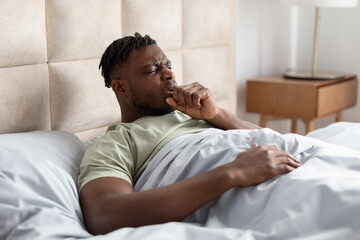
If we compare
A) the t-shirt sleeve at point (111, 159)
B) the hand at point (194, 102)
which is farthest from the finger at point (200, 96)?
the t-shirt sleeve at point (111, 159)

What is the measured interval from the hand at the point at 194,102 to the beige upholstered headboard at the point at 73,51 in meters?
0.38

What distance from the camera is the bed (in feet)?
3.55

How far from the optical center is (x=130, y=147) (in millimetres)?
1423

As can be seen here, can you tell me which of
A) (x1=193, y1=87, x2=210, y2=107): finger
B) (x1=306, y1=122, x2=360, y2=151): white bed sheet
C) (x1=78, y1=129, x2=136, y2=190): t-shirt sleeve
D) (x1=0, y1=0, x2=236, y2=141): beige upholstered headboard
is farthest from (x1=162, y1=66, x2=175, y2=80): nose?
(x1=306, y1=122, x2=360, y2=151): white bed sheet

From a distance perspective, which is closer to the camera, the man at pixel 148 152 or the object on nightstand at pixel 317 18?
the man at pixel 148 152

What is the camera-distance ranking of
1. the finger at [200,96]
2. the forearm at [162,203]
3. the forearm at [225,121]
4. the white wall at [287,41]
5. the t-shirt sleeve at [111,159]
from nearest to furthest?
1. the forearm at [162,203]
2. the t-shirt sleeve at [111,159]
3. the finger at [200,96]
4. the forearm at [225,121]
5. the white wall at [287,41]

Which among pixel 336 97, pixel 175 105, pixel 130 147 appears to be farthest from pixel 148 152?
pixel 336 97

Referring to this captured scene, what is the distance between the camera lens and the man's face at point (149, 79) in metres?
1.59

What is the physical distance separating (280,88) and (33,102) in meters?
1.58

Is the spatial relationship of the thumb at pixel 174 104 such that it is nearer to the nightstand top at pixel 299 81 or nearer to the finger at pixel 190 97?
the finger at pixel 190 97

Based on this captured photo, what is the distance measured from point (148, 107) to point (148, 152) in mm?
238

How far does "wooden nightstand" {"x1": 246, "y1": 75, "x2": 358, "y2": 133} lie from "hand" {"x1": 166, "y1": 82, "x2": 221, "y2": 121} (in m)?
1.23

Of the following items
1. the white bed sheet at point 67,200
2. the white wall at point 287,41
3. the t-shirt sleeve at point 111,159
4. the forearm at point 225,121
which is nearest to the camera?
the white bed sheet at point 67,200

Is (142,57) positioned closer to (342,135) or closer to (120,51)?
(120,51)
